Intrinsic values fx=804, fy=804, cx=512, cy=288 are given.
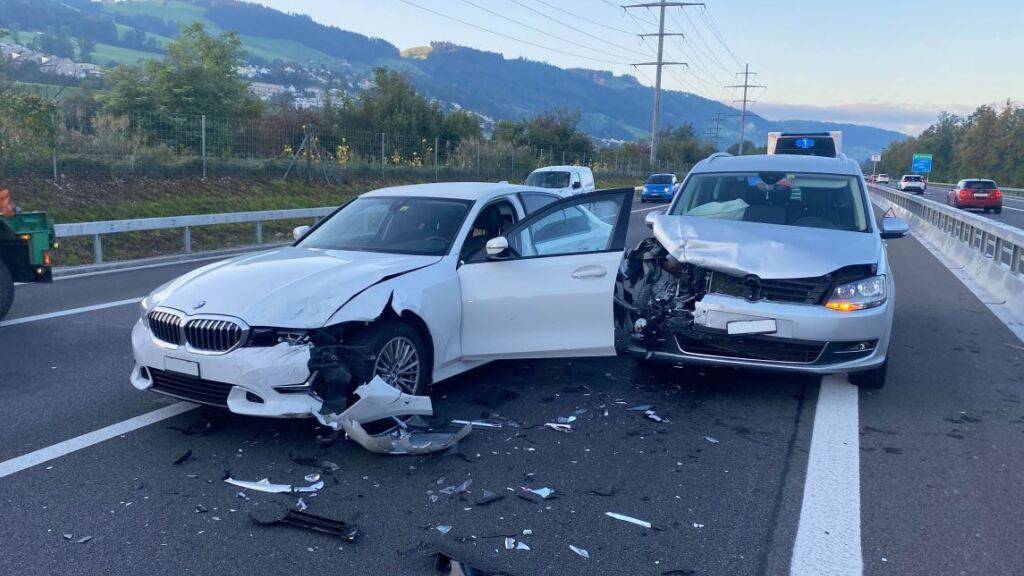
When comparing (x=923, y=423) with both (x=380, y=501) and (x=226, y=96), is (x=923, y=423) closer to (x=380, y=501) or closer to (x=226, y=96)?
(x=380, y=501)

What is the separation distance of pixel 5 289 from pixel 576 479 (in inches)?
271

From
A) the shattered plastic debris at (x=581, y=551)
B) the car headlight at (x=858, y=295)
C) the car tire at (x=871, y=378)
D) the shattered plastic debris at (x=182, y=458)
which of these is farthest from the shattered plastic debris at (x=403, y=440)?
the car tire at (x=871, y=378)

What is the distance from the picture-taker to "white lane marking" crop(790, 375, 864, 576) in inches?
143

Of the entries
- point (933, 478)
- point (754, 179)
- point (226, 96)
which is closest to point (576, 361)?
point (754, 179)

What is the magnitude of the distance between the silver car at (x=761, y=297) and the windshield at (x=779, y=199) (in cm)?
17

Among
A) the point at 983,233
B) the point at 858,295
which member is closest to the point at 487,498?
the point at 858,295

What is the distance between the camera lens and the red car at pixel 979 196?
123 feet

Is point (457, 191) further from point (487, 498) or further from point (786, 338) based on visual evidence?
point (487, 498)

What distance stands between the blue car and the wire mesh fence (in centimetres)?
679

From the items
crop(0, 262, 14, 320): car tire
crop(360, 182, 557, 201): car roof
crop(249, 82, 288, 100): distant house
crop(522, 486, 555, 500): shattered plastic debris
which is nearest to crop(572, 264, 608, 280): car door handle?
crop(360, 182, 557, 201): car roof

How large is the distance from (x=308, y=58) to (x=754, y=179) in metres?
159

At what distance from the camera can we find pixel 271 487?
4.33m

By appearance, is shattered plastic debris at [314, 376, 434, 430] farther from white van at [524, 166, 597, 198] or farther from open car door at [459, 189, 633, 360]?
white van at [524, 166, 597, 198]

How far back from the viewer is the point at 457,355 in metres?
5.89
